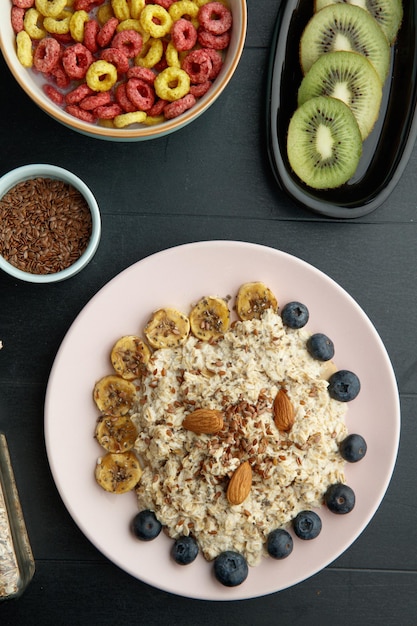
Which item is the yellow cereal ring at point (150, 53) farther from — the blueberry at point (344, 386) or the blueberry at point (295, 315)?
the blueberry at point (344, 386)

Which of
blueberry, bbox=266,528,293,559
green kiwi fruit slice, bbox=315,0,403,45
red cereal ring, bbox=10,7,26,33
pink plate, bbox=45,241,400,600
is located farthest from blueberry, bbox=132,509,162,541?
green kiwi fruit slice, bbox=315,0,403,45

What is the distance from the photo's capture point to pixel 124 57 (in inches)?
62.5

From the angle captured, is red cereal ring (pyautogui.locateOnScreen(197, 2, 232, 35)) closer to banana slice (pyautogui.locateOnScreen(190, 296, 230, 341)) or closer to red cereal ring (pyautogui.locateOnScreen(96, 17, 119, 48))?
red cereal ring (pyautogui.locateOnScreen(96, 17, 119, 48))

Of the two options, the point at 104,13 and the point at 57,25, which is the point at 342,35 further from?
the point at 57,25

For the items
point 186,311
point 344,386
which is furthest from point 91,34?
point 344,386

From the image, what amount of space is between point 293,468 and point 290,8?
1.24 m

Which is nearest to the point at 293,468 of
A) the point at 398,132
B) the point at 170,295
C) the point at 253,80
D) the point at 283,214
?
the point at 170,295

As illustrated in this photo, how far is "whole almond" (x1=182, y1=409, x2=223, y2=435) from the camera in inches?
62.0

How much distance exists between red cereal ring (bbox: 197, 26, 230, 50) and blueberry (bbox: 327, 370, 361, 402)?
36.5 inches

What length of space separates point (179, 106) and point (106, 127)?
197 mm

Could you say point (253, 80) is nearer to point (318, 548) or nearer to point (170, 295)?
point (170, 295)

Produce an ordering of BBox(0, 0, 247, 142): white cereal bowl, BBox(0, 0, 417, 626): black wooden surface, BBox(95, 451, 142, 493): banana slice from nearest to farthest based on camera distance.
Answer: BBox(0, 0, 247, 142): white cereal bowl
BBox(95, 451, 142, 493): banana slice
BBox(0, 0, 417, 626): black wooden surface

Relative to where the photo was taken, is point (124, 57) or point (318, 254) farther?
point (318, 254)

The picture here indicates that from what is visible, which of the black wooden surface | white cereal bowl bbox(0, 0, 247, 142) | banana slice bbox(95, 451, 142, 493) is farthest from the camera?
the black wooden surface
